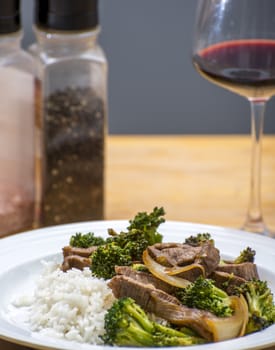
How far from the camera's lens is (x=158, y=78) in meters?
A: 4.19

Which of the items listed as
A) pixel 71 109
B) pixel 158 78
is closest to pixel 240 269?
pixel 71 109

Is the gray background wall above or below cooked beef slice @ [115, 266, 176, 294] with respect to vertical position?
below

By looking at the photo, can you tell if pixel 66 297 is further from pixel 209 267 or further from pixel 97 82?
pixel 97 82

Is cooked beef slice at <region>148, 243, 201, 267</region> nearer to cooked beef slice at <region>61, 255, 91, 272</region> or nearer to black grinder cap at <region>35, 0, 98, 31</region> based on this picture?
cooked beef slice at <region>61, 255, 91, 272</region>

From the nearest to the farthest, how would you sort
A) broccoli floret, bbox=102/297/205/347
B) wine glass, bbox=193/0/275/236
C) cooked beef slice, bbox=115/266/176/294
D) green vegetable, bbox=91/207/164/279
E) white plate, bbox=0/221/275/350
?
broccoli floret, bbox=102/297/205/347 → cooked beef slice, bbox=115/266/176/294 → green vegetable, bbox=91/207/164/279 → white plate, bbox=0/221/275/350 → wine glass, bbox=193/0/275/236

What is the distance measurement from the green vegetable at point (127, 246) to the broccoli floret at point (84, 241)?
0.11 ft

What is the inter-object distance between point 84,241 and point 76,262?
0.34 feet

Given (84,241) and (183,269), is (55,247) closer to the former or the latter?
(84,241)

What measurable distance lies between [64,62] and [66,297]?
85 centimetres

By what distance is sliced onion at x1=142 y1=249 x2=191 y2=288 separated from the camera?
5.33ft

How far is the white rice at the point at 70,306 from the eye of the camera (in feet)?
5.17

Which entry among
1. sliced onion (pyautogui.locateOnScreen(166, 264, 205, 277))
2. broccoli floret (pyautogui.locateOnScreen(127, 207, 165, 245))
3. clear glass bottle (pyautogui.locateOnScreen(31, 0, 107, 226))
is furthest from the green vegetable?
clear glass bottle (pyautogui.locateOnScreen(31, 0, 107, 226))

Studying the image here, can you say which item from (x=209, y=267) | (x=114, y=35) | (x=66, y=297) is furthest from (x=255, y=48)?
(x=114, y=35)

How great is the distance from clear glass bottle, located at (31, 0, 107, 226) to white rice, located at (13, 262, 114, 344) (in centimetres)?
66
